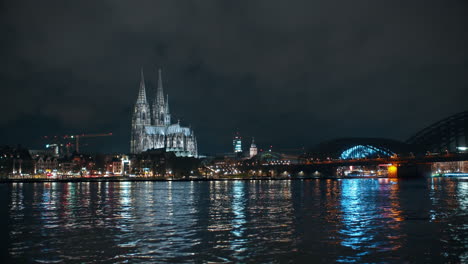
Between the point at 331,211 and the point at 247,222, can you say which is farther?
the point at 331,211

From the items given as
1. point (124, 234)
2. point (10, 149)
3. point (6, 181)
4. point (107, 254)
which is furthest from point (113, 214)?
point (10, 149)

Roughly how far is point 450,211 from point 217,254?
26.1 metres

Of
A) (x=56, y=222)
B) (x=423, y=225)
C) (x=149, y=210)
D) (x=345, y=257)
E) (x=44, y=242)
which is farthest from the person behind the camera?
(x=149, y=210)

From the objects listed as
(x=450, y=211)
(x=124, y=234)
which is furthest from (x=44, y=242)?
(x=450, y=211)

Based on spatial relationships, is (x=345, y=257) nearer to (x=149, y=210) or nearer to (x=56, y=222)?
(x=56, y=222)

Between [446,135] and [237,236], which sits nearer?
[237,236]

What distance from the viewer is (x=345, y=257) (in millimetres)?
19672

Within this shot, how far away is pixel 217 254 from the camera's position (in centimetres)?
2019

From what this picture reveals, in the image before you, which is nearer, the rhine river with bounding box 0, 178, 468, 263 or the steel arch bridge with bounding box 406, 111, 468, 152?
the rhine river with bounding box 0, 178, 468, 263

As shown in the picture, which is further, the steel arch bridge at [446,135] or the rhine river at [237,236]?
the steel arch bridge at [446,135]

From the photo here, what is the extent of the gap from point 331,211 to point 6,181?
134 meters

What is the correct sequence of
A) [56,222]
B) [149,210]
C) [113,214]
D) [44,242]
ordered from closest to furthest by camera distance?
[44,242]
[56,222]
[113,214]
[149,210]

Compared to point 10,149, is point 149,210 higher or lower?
lower

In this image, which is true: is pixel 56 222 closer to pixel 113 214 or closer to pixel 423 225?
pixel 113 214
